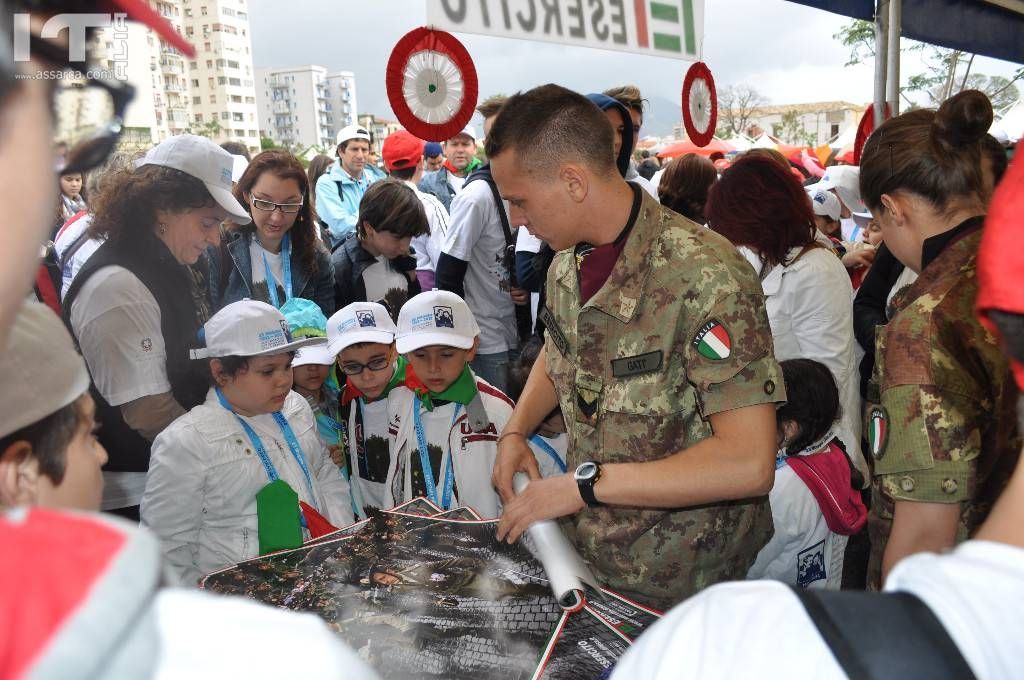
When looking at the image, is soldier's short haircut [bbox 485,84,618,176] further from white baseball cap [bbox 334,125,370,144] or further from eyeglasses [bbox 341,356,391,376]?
white baseball cap [bbox 334,125,370,144]

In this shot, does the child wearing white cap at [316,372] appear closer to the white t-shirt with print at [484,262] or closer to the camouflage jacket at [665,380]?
the white t-shirt with print at [484,262]

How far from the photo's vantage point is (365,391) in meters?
3.14

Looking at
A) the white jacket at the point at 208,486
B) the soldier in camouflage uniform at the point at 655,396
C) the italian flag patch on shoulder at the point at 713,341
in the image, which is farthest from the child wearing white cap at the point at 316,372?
the italian flag patch on shoulder at the point at 713,341

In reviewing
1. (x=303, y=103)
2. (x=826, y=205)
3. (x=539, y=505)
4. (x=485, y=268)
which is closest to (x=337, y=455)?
(x=485, y=268)

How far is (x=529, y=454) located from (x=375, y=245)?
7.47 ft

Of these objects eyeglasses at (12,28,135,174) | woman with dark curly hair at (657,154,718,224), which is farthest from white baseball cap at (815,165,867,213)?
eyeglasses at (12,28,135,174)

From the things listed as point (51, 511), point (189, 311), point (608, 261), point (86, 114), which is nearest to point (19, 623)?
point (51, 511)

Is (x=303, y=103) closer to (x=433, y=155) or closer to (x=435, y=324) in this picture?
(x=433, y=155)

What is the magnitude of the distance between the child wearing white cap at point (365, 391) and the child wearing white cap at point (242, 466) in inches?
12.6

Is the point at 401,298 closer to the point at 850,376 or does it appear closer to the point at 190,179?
the point at 190,179

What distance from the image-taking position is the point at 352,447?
3.14m

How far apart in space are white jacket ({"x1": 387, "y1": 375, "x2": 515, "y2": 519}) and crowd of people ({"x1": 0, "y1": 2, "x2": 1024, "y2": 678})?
0.04ft

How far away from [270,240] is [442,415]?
4.32ft

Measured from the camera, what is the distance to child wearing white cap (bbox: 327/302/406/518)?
3.08m
